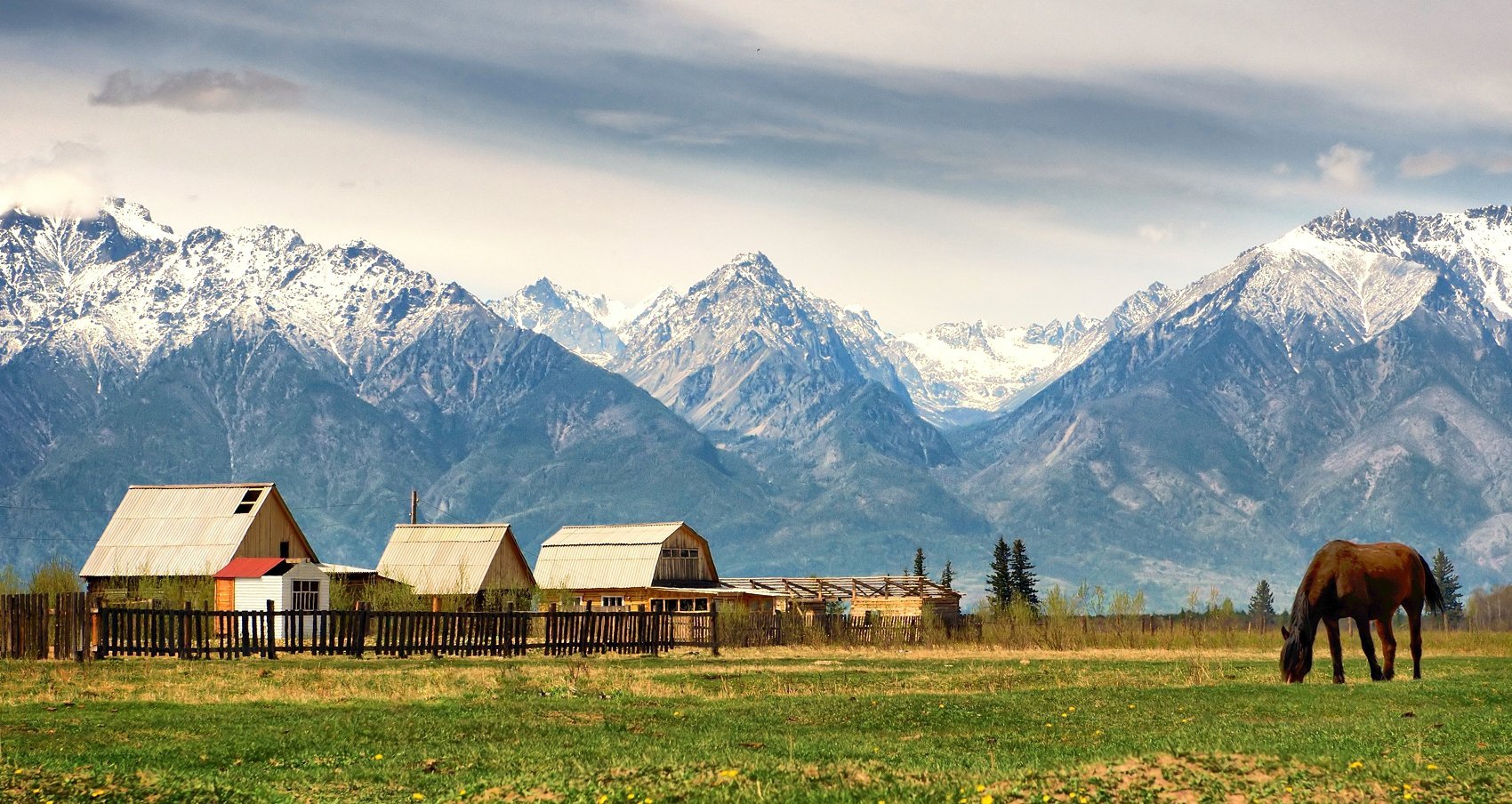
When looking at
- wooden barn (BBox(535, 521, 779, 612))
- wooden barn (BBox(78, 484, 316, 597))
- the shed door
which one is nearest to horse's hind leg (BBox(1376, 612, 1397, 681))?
the shed door

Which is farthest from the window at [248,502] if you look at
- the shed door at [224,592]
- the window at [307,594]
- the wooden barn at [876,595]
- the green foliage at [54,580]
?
the wooden barn at [876,595]

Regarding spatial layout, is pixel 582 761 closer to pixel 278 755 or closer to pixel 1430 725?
pixel 278 755

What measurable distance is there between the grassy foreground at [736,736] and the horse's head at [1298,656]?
598 mm

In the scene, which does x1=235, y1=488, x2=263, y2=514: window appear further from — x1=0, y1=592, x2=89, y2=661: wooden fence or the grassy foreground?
the grassy foreground

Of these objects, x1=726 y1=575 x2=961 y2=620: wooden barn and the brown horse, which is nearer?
the brown horse

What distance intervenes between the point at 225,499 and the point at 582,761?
73.5 meters

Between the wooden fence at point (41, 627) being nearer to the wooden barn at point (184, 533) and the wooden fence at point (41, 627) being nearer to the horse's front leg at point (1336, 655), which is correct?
the horse's front leg at point (1336, 655)

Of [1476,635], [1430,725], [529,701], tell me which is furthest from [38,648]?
[1476,635]

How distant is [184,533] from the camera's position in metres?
91.5

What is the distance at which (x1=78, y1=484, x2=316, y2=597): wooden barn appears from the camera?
294 feet

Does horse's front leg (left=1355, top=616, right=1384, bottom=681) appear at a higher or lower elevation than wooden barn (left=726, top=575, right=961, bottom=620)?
higher

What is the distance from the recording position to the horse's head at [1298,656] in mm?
39625

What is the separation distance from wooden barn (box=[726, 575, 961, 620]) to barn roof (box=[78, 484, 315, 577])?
38748 mm

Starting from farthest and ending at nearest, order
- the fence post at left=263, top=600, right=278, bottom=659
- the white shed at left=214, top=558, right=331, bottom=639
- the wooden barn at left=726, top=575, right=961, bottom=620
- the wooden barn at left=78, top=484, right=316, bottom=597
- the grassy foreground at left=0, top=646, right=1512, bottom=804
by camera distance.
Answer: the wooden barn at left=726, top=575, right=961, bottom=620
the wooden barn at left=78, top=484, right=316, bottom=597
the white shed at left=214, top=558, right=331, bottom=639
the fence post at left=263, top=600, right=278, bottom=659
the grassy foreground at left=0, top=646, right=1512, bottom=804
